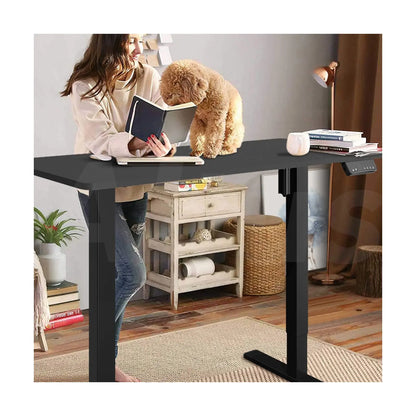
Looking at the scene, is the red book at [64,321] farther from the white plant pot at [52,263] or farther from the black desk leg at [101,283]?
the black desk leg at [101,283]

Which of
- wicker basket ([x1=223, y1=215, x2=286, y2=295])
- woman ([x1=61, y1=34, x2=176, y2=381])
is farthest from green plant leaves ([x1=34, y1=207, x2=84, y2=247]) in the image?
woman ([x1=61, y1=34, x2=176, y2=381])

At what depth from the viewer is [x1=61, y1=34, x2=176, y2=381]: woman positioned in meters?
2.32

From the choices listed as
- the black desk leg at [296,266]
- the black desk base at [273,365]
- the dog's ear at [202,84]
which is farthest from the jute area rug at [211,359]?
the dog's ear at [202,84]

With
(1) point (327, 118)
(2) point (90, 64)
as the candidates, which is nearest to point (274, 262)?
(1) point (327, 118)

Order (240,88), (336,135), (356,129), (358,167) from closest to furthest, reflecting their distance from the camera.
A: (358,167) < (336,135) < (240,88) < (356,129)

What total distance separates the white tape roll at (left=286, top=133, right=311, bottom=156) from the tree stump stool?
1772 mm

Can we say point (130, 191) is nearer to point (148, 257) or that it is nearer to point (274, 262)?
point (148, 257)

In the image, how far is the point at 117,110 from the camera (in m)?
2.49

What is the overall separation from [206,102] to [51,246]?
4.90 feet

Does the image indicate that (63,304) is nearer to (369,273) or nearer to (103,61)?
(103,61)

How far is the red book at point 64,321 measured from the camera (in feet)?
11.6

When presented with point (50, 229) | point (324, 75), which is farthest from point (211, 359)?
point (324, 75)

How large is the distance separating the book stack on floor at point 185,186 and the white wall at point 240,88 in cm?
47

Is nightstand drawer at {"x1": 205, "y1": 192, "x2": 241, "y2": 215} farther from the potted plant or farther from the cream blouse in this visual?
the cream blouse
